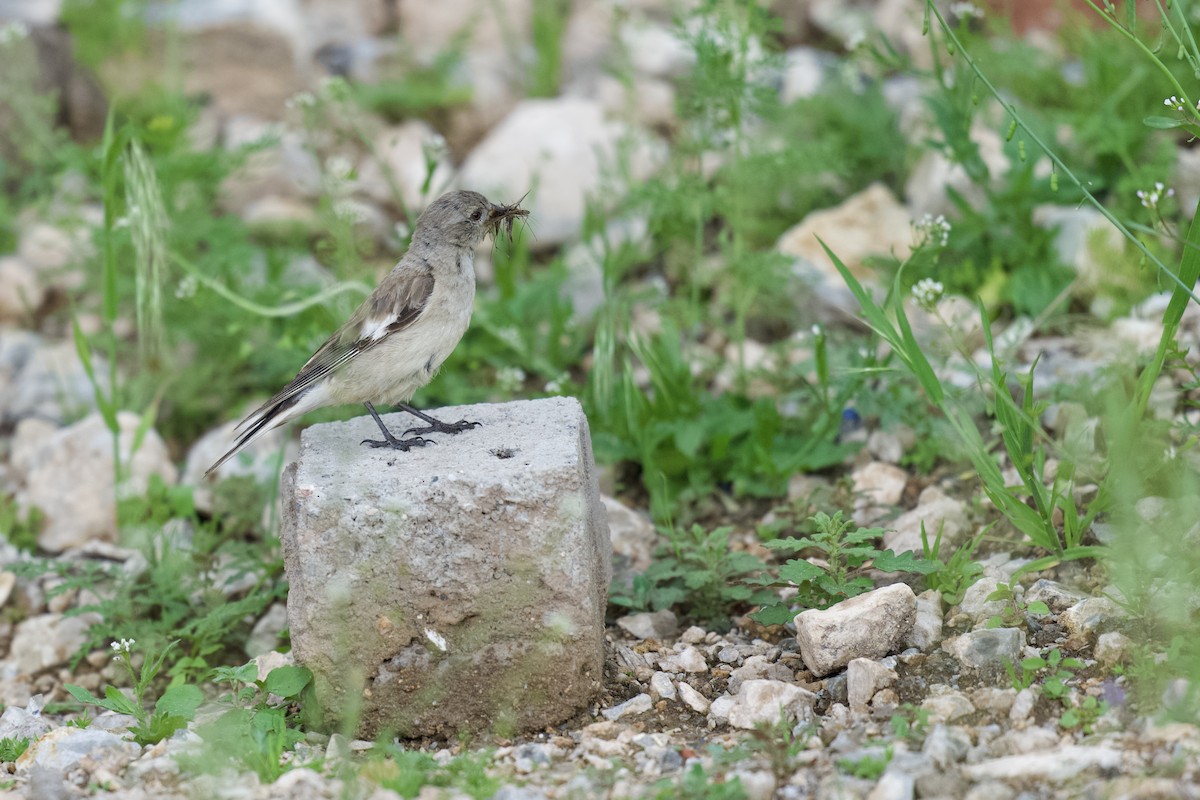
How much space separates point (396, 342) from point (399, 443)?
523 mm

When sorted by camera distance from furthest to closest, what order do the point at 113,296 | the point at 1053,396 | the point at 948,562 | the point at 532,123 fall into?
the point at 532,123 < the point at 113,296 < the point at 1053,396 < the point at 948,562

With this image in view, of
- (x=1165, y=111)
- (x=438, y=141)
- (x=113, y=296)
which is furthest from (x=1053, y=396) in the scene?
(x=113, y=296)

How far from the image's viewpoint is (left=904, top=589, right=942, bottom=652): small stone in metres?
4.20

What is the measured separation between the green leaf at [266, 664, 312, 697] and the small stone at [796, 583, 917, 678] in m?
1.58

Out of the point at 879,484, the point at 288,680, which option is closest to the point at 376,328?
the point at 288,680

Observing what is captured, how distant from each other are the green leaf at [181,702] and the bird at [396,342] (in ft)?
2.95

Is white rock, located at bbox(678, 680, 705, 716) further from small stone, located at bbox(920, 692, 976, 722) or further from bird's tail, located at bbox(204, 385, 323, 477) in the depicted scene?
bird's tail, located at bbox(204, 385, 323, 477)

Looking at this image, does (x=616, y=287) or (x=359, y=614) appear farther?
(x=616, y=287)

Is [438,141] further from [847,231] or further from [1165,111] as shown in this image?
[1165,111]

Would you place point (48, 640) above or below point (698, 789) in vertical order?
below

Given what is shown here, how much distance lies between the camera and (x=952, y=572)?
14.7 ft

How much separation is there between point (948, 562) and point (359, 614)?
2052 millimetres

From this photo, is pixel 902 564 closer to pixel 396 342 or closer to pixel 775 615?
pixel 775 615

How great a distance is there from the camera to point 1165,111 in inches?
273
